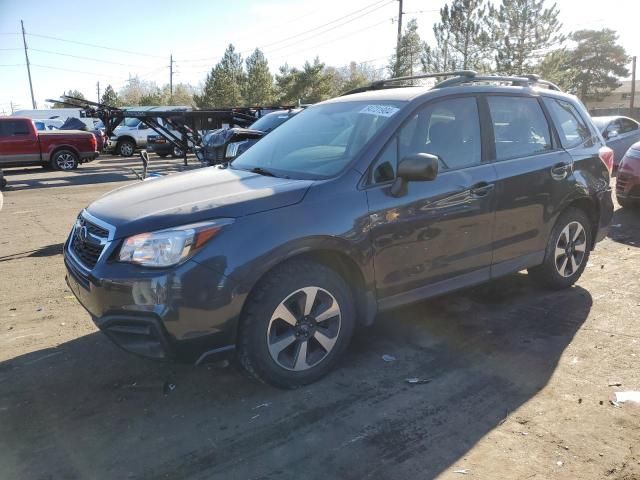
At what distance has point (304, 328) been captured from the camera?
11.2 feet

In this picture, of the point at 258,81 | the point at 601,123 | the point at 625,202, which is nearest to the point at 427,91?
the point at 625,202

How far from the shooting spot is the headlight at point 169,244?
298 cm

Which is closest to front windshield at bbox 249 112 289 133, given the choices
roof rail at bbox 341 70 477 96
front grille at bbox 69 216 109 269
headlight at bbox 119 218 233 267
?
roof rail at bbox 341 70 477 96

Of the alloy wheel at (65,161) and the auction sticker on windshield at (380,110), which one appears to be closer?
the auction sticker on windshield at (380,110)

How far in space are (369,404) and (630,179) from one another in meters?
6.97

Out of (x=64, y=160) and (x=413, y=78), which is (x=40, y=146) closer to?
(x=64, y=160)

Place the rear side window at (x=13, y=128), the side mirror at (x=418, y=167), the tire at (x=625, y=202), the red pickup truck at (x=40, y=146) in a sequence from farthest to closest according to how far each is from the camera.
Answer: the red pickup truck at (x=40, y=146) < the rear side window at (x=13, y=128) < the tire at (x=625, y=202) < the side mirror at (x=418, y=167)

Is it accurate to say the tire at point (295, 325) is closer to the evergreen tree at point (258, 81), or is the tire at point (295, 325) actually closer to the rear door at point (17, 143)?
the rear door at point (17, 143)

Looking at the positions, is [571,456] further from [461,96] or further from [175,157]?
[175,157]

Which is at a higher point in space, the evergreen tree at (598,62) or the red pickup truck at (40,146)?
the evergreen tree at (598,62)

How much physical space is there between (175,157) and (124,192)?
70.0 feet

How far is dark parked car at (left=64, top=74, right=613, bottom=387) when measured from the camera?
302cm

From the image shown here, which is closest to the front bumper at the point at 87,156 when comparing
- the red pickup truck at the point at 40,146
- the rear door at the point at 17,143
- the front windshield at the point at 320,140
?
the red pickup truck at the point at 40,146

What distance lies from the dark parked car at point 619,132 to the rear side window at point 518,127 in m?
9.11
